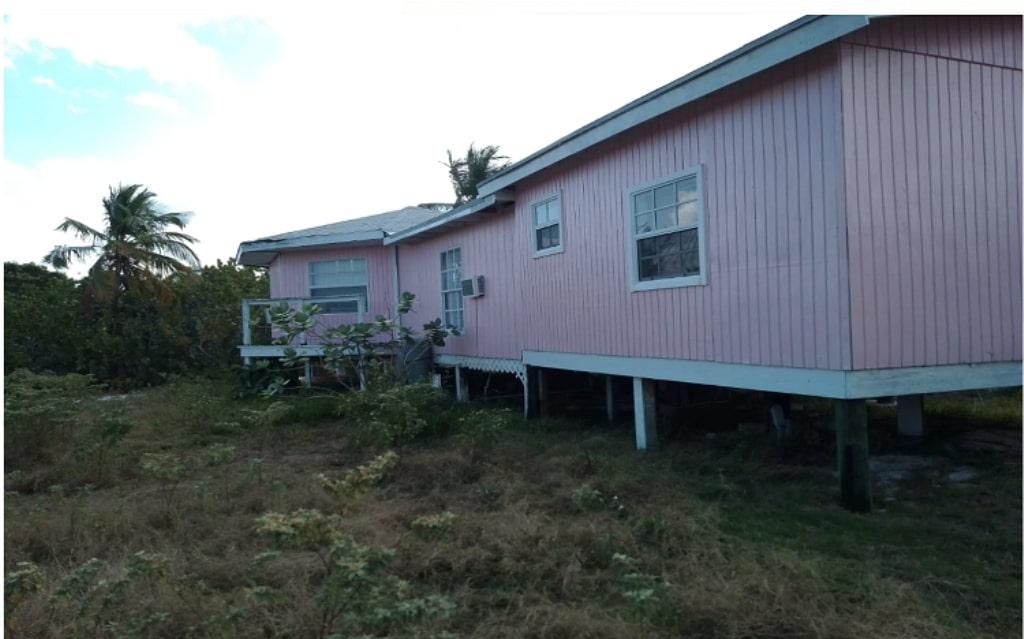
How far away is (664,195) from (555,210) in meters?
2.26

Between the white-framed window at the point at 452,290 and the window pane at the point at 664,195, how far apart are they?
5542 mm

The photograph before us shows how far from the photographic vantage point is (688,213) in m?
6.83

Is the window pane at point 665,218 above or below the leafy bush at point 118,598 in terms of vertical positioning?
above

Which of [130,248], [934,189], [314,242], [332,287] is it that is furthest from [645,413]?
[130,248]

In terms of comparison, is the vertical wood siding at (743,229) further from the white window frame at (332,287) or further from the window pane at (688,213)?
the white window frame at (332,287)

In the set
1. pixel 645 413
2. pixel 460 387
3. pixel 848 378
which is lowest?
pixel 460 387

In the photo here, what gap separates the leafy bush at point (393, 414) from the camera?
805 cm

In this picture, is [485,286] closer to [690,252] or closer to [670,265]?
[670,265]

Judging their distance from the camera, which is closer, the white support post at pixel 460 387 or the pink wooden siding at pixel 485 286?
the pink wooden siding at pixel 485 286

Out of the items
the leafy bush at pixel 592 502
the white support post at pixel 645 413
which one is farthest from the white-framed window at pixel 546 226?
the leafy bush at pixel 592 502

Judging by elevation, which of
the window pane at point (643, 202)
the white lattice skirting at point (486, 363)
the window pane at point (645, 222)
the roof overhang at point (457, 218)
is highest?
the roof overhang at point (457, 218)

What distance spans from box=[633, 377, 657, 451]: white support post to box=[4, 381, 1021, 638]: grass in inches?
6.9

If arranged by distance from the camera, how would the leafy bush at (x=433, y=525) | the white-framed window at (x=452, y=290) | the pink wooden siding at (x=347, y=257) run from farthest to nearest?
the pink wooden siding at (x=347, y=257)
the white-framed window at (x=452, y=290)
the leafy bush at (x=433, y=525)

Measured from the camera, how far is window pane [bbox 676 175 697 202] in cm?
673
